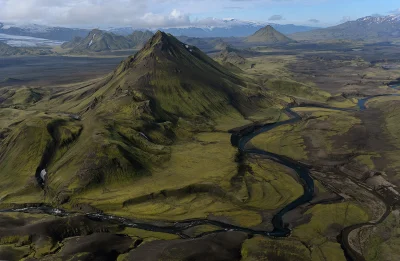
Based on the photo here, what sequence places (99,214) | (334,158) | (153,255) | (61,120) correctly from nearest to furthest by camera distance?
(153,255) < (99,214) < (334,158) < (61,120)

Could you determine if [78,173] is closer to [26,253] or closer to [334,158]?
[26,253]

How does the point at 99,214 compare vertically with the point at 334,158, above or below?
below

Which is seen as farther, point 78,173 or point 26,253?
point 78,173

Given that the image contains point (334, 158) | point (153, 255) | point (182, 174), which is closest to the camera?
point (153, 255)

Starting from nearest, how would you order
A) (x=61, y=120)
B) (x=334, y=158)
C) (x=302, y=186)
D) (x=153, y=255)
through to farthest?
(x=153, y=255) → (x=302, y=186) → (x=334, y=158) → (x=61, y=120)

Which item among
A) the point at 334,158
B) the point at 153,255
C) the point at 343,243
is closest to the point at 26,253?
the point at 153,255

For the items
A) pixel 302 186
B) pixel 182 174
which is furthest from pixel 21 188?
pixel 302 186

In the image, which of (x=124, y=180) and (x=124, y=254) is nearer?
(x=124, y=254)

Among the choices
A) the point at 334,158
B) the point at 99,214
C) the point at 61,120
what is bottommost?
the point at 99,214

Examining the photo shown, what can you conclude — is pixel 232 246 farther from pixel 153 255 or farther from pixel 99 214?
pixel 99 214
